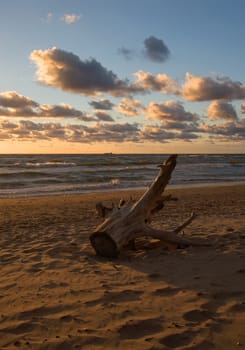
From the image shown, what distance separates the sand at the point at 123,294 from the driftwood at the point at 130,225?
0.68 ft

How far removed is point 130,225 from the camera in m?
6.42

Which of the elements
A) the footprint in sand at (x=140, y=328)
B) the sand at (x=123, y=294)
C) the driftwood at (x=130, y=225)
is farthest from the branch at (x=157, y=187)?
the footprint in sand at (x=140, y=328)

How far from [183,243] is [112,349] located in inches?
140

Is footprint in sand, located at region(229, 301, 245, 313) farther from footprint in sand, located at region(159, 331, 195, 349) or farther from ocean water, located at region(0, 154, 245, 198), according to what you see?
ocean water, located at region(0, 154, 245, 198)

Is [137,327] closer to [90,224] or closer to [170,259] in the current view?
[170,259]

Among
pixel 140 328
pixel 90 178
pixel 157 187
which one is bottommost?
pixel 140 328

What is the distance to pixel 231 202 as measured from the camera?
13883mm

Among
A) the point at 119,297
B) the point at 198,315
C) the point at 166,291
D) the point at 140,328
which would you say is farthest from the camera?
the point at 166,291

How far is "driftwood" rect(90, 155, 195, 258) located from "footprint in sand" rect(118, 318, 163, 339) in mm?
2352

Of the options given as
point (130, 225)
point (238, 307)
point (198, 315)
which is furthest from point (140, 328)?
point (130, 225)

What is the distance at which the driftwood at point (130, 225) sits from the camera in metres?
5.99

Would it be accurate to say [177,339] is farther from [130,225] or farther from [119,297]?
[130,225]

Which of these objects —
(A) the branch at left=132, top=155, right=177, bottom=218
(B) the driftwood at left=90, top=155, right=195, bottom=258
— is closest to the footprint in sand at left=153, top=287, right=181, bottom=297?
(B) the driftwood at left=90, top=155, right=195, bottom=258

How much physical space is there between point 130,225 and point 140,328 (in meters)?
2.99
